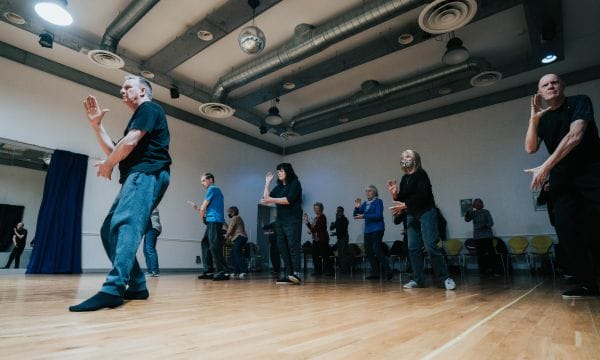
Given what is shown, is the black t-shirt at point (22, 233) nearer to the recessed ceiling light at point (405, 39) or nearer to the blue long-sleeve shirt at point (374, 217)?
the blue long-sleeve shirt at point (374, 217)

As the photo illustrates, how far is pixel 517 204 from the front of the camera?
24.4 feet

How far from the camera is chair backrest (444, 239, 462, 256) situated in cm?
760

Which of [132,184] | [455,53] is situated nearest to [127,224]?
[132,184]

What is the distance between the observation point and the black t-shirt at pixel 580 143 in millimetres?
2246

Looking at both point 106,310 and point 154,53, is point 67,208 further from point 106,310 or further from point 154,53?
point 106,310

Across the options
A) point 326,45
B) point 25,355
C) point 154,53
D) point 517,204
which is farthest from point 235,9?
point 517,204

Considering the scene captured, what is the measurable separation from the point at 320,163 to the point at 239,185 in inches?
109

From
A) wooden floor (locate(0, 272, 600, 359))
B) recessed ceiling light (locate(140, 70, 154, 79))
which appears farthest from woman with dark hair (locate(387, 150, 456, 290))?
recessed ceiling light (locate(140, 70, 154, 79))

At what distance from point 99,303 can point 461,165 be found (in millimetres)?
8507

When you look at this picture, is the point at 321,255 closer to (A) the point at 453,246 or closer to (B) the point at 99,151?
(A) the point at 453,246

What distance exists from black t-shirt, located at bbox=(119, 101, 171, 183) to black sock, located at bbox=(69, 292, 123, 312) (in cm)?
66

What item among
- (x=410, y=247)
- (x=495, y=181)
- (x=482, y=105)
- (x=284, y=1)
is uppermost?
(x=284, y=1)

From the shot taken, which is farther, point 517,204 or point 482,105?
point 482,105

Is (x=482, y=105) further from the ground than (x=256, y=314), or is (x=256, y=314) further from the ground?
(x=482, y=105)
